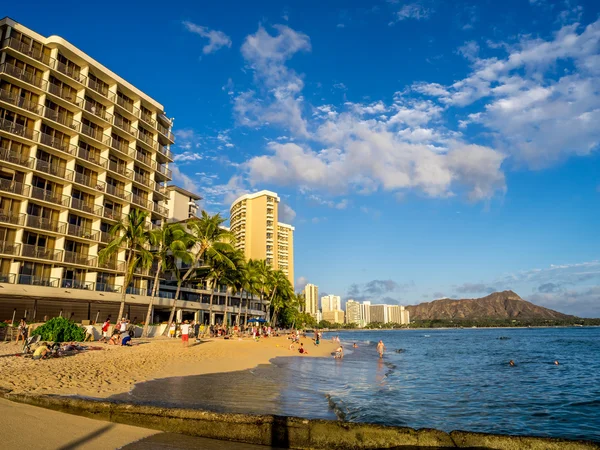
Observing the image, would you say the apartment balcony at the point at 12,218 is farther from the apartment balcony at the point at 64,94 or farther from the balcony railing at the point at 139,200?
the balcony railing at the point at 139,200

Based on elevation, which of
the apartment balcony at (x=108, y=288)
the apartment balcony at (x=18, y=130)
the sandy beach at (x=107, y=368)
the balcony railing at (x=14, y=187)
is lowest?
the sandy beach at (x=107, y=368)

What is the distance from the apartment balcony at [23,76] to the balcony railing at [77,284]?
1778 cm

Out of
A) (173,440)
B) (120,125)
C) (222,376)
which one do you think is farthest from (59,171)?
(173,440)

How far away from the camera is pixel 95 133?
138ft

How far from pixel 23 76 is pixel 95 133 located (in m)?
8.34

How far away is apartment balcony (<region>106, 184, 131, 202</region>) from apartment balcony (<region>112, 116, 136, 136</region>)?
6.82 meters

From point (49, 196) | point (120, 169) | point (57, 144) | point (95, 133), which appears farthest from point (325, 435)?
point (120, 169)

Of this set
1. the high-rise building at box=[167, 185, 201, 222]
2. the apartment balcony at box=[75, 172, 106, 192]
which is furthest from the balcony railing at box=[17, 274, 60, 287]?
the high-rise building at box=[167, 185, 201, 222]

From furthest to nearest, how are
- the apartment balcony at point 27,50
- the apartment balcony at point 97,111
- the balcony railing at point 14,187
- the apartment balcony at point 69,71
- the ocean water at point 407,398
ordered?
the apartment balcony at point 97,111 < the apartment balcony at point 69,71 < the apartment balcony at point 27,50 < the balcony railing at point 14,187 < the ocean water at point 407,398

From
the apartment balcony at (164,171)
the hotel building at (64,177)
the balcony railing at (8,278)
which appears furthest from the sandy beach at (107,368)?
the apartment balcony at (164,171)

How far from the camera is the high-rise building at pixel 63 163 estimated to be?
33625mm

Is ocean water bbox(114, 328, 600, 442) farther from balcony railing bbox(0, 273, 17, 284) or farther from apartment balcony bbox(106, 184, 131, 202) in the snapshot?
apartment balcony bbox(106, 184, 131, 202)

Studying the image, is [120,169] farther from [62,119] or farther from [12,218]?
[12,218]

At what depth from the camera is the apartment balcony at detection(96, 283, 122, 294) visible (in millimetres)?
38944
